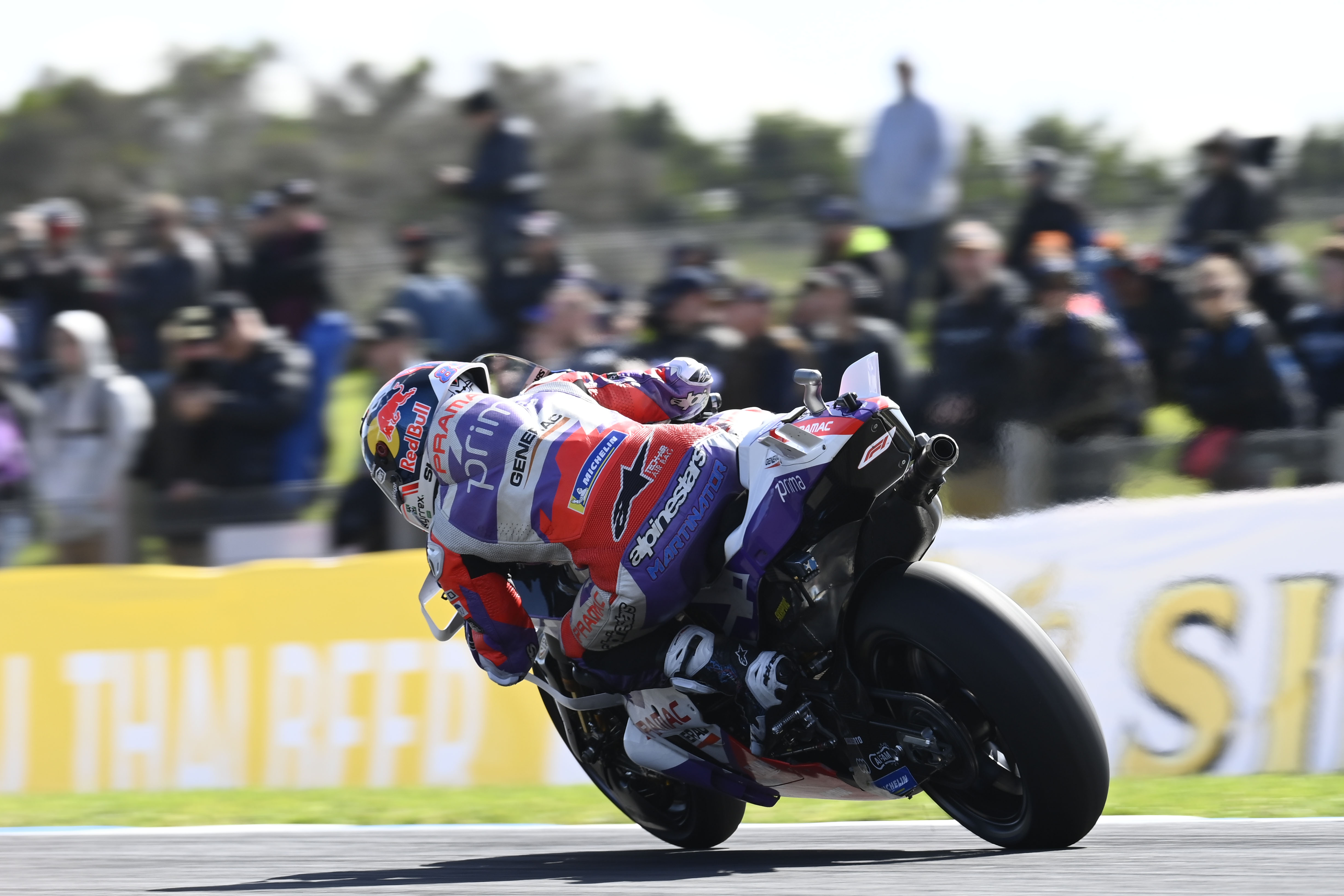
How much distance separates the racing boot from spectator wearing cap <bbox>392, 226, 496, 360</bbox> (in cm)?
524

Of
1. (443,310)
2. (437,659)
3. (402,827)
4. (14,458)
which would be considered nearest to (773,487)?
(402,827)

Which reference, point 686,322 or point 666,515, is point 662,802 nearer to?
point 666,515

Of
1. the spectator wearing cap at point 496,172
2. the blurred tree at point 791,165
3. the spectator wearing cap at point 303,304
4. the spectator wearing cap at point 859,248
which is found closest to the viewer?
the spectator wearing cap at point 303,304

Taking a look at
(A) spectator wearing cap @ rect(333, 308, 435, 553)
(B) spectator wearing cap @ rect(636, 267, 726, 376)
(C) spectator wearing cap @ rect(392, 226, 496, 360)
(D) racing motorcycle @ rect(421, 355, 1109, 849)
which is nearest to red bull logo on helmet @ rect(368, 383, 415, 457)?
(D) racing motorcycle @ rect(421, 355, 1109, 849)

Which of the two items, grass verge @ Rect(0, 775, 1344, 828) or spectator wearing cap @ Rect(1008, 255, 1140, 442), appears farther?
spectator wearing cap @ Rect(1008, 255, 1140, 442)

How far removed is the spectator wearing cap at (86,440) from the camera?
28.2 ft

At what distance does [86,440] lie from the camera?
8914 mm

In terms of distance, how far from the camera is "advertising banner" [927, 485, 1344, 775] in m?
6.44

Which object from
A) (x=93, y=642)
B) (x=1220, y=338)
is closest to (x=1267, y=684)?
(x=1220, y=338)

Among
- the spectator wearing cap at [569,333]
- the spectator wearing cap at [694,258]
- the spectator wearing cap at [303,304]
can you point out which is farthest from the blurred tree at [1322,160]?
the spectator wearing cap at [303,304]

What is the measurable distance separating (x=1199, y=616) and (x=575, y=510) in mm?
3093

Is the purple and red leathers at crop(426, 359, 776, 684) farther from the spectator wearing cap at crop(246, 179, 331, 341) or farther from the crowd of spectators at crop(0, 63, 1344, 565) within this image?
the spectator wearing cap at crop(246, 179, 331, 341)

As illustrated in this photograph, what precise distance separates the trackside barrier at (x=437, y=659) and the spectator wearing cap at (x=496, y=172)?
313cm

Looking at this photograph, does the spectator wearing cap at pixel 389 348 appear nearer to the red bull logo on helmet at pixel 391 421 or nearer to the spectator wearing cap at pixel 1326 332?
the red bull logo on helmet at pixel 391 421
